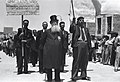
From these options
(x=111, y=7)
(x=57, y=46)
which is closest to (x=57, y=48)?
(x=57, y=46)

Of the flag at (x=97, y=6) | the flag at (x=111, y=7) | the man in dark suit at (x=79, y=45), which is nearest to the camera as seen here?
the man in dark suit at (x=79, y=45)

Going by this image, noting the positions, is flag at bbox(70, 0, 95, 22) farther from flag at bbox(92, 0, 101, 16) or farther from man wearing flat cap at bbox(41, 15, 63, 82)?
man wearing flat cap at bbox(41, 15, 63, 82)

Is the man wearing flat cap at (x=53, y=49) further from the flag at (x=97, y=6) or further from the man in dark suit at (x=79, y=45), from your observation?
the flag at (x=97, y=6)

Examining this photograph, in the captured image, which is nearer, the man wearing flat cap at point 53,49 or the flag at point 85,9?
the man wearing flat cap at point 53,49

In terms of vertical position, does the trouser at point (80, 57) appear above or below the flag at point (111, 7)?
below

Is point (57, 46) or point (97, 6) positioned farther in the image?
point (97, 6)

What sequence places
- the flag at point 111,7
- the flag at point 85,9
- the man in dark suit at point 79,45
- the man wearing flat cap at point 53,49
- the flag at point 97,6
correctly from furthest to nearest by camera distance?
1. the flag at point 85,9
2. the flag at point 97,6
3. the flag at point 111,7
4. the man in dark suit at point 79,45
5. the man wearing flat cap at point 53,49

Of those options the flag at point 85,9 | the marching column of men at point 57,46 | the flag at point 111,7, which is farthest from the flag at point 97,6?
the marching column of men at point 57,46

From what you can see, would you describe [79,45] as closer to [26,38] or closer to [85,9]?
[26,38]

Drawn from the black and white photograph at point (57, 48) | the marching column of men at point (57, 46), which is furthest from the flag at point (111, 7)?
the marching column of men at point (57, 46)

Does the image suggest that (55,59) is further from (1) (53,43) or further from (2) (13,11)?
(2) (13,11)

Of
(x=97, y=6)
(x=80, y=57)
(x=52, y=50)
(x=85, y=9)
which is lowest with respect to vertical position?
(x=80, y=57)

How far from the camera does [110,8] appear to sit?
911 inches

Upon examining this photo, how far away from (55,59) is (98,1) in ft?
54.9
